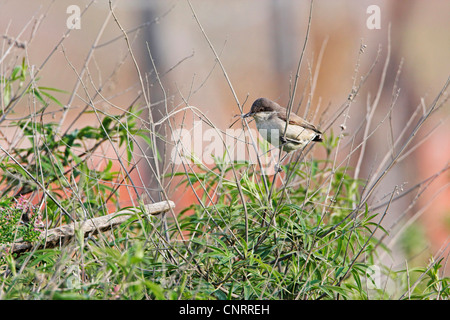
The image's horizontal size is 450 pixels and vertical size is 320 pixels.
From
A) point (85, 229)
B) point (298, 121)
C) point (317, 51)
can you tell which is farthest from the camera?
point (317, 51)

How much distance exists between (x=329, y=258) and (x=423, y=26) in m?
8.31

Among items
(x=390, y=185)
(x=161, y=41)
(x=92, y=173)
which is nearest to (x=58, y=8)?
(x=161, y=41)

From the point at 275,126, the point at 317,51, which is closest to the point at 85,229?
the point at 275,126

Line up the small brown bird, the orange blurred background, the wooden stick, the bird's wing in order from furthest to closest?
the orange blurred background
the small brown bird
the bird's wing
the wooden stick

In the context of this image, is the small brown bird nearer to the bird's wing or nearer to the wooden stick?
the bird's wing

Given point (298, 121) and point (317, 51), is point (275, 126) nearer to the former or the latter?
point (298, 121)

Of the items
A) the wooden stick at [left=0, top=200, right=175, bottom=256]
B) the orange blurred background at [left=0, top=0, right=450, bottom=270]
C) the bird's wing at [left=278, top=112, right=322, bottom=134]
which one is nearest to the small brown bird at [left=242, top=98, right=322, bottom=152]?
the bird's wing at [left=278, top=112, right=322, bottom=134]

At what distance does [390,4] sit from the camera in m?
9.88

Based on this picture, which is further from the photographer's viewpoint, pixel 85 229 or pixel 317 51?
pixel 317 51

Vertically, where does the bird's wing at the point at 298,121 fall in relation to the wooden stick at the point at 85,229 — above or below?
above

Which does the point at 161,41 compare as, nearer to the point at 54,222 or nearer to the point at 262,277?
the point at 54,222

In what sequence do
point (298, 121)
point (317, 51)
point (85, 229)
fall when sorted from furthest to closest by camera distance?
point (317, 51) → point (298, 121) → point (85, 229)

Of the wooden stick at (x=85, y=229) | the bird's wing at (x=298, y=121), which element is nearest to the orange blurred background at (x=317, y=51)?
the bird's wing at (x=298, y=121)

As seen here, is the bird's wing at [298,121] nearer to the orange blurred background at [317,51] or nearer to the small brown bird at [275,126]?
the small brown bird at [275,126]
